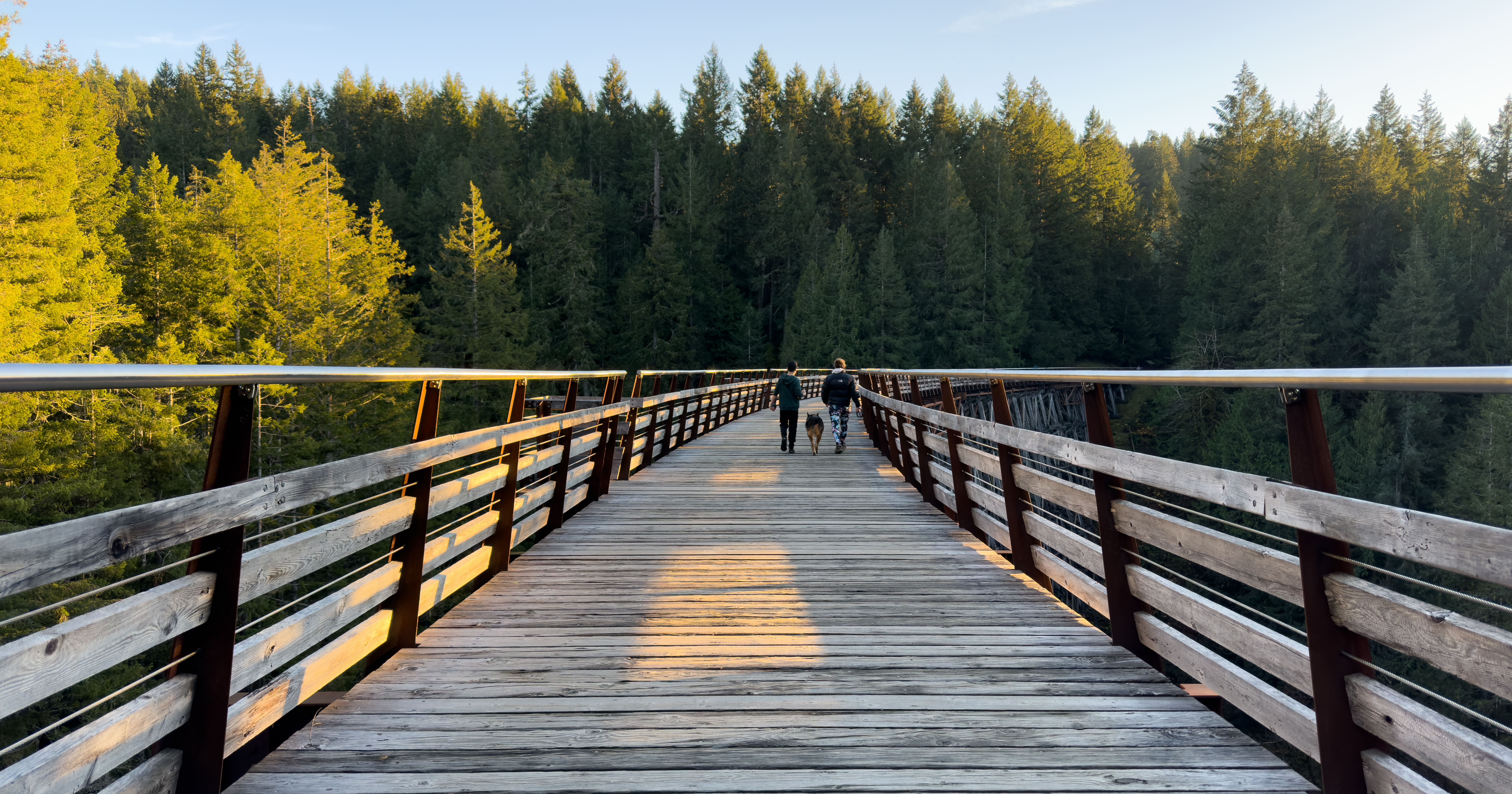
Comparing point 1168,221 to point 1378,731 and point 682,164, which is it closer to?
point 682,164

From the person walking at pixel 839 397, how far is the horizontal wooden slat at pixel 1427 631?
1111 centimetres

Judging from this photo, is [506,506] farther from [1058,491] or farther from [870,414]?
[870,414]

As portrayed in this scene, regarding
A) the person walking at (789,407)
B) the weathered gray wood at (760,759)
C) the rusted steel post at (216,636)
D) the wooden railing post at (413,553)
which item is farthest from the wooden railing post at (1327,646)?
the person walking at (789,407)

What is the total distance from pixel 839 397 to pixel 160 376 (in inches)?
470

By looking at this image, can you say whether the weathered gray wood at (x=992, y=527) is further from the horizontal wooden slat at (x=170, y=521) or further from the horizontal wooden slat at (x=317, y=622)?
the horizontal wooden slat at (x=170, y=521)

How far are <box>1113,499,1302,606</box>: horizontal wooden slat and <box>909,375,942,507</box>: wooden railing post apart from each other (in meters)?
4.33

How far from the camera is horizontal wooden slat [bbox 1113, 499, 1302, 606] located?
2.54 meters

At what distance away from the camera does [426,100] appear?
270 feet

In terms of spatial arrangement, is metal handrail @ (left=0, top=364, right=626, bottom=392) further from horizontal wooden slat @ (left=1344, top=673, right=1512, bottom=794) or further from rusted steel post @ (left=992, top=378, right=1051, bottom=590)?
rusted steel post @ (left=992, top=378, right=1051, bottom=590)

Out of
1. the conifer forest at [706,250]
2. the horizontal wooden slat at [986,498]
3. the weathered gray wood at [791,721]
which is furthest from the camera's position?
the conifer forest at [706,250]

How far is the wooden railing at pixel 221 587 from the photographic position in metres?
1.72

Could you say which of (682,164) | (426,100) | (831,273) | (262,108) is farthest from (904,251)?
(262,108)

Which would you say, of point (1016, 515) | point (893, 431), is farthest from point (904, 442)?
point (1016, 515)

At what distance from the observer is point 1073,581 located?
4.40m
